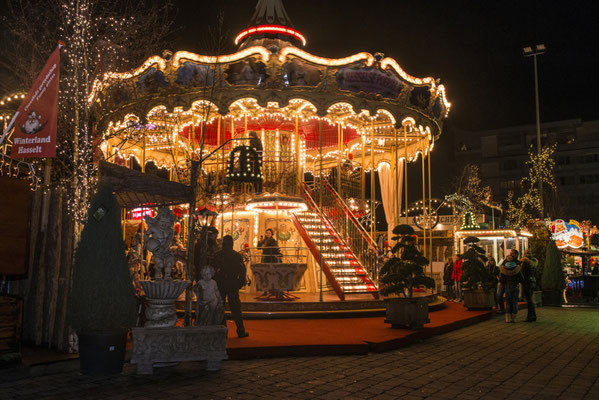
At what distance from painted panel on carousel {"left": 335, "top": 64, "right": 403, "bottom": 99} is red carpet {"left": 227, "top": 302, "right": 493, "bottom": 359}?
595cm

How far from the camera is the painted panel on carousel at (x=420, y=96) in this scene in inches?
590

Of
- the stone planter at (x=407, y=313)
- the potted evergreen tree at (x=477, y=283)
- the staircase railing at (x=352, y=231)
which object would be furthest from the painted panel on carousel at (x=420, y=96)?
the stone planter at (x=407, y=313)

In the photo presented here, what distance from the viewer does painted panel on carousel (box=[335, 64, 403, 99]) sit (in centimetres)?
1374

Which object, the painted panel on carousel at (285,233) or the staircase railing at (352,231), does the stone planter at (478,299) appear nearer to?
the staircase railing at (352,231)

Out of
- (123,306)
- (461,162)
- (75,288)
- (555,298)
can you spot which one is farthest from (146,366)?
(461,162)

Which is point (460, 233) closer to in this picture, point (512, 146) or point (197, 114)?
point (197, 114)

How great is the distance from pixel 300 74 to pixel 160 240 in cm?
751

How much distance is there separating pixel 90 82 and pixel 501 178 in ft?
195

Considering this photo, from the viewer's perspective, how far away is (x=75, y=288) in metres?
6.70

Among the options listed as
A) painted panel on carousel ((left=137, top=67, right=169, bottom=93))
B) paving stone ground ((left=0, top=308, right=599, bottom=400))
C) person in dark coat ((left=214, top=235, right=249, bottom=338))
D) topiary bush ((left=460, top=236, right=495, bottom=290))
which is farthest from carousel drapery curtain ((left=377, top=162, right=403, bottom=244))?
person in dark coat ((left=214, top=235, right=249, bottom=338))

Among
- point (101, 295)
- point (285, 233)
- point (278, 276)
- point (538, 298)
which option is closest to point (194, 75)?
point (285, 233)

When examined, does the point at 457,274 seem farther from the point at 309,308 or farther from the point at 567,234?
the point at 567,234

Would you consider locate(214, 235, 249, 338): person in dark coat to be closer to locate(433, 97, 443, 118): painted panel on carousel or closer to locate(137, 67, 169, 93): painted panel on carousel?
locate(137, 67, 169, 93): painted panel on carousel

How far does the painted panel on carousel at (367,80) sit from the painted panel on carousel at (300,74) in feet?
1.87
